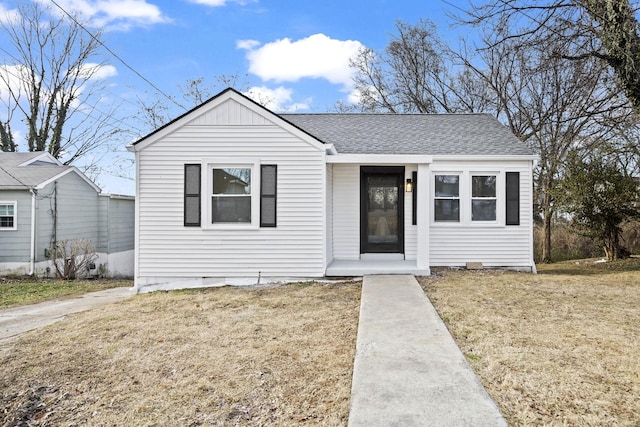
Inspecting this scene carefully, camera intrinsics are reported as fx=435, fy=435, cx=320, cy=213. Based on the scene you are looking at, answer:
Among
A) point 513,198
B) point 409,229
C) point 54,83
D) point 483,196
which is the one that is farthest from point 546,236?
point 54,83

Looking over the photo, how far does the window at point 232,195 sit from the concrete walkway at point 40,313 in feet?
8.12

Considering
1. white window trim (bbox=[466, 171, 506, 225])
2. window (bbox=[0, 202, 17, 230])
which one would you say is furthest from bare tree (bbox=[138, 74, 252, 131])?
white window trim (bbox=[466, 171, 506, 225])

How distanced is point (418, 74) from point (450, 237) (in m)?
13.4

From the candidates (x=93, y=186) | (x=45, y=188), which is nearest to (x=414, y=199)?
(x=45, y=188)

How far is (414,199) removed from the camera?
10008 mm

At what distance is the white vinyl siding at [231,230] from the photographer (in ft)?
27.9

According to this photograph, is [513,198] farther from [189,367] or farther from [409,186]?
[189,367]

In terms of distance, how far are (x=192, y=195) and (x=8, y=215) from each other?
8.86 m

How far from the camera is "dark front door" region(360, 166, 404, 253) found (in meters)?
10.1

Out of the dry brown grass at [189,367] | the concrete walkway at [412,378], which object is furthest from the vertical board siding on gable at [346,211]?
the concrete walkway at [412,378]

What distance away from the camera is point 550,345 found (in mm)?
4449

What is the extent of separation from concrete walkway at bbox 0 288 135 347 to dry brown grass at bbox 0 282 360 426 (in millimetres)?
563

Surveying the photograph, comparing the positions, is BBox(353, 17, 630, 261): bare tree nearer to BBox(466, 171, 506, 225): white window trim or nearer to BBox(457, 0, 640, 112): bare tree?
BBox(457, 0, 640, 112): bare tree

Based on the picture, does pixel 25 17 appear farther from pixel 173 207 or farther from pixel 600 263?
pixel 600 263
